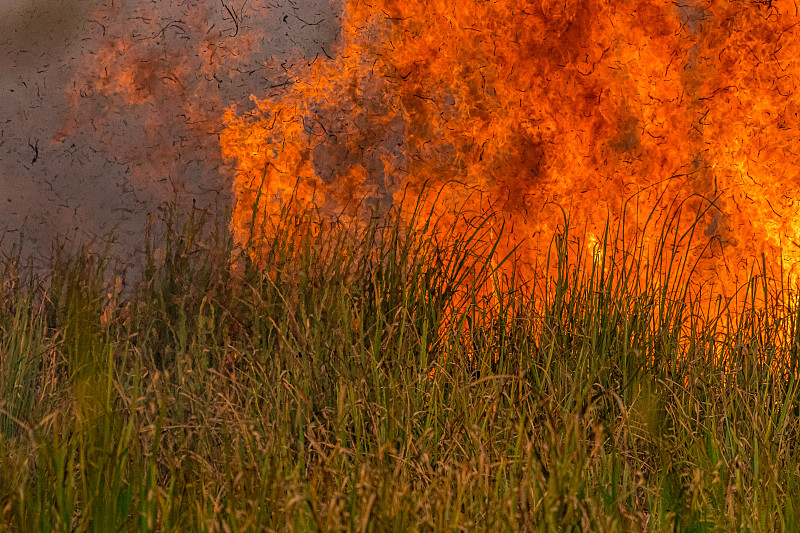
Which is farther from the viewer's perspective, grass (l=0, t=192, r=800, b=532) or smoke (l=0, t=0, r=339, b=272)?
smoke (l=0, t=0, r=339, b=272)

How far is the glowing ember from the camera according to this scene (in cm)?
357

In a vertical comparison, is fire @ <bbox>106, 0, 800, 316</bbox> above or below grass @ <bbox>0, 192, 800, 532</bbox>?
above

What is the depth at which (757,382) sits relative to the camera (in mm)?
2463

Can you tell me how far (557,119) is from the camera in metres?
3.61

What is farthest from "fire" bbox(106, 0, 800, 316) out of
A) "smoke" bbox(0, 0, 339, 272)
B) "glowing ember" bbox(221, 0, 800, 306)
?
"smoke" bbox(0, 0, 339, 272)

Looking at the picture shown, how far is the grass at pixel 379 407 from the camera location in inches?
63.8

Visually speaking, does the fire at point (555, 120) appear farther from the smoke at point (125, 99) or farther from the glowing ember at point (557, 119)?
the smoke at point (125, 99)

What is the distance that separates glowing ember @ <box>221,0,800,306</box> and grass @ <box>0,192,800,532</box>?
0.24 m

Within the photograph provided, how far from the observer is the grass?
1.62 m

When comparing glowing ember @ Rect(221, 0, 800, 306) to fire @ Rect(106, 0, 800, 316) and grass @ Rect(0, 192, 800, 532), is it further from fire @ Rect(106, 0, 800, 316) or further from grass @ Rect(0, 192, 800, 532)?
grass @ Rect(0, 192, 800, 532)

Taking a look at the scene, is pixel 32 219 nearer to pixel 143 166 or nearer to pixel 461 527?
pixel 143 166

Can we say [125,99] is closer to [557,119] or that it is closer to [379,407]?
[557,119]

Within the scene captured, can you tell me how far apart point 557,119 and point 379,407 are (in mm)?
1872

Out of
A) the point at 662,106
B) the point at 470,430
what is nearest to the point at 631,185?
the point at 662,106
